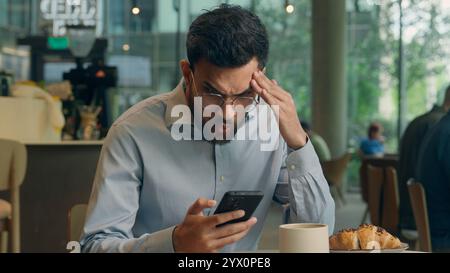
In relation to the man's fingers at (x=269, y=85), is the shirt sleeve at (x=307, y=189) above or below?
below

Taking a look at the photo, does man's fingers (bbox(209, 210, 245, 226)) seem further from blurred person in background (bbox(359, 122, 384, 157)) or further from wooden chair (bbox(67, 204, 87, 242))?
blurred person in background (bbox(359, 122, 384, 157))

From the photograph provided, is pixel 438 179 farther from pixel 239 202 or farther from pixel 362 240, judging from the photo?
pixel 239 202

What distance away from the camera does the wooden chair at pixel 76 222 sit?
218cm

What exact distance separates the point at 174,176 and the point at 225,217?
0.54m

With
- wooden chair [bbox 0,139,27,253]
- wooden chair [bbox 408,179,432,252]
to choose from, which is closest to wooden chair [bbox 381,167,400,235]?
wooden chair [bbox 408,179,432,252]

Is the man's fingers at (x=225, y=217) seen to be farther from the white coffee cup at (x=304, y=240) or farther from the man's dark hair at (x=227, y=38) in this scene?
the man's dark hair at (x=227, y=38)

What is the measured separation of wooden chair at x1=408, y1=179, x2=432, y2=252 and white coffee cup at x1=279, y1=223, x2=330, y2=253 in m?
1.92

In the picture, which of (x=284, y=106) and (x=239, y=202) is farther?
(x=284, y=106)

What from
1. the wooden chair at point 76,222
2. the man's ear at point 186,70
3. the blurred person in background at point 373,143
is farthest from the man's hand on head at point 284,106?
the blurred person in background at point 373,143

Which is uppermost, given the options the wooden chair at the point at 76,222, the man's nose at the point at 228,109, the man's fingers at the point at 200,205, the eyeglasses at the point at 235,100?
the eyeglasses at the point at 235,100

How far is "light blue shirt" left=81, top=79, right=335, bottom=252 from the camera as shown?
5.93 feet

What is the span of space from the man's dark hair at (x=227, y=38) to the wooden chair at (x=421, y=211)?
63.7 inches

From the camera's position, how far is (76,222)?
2203 millimetres

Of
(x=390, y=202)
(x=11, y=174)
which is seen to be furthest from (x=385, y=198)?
(x=11, y=174)
